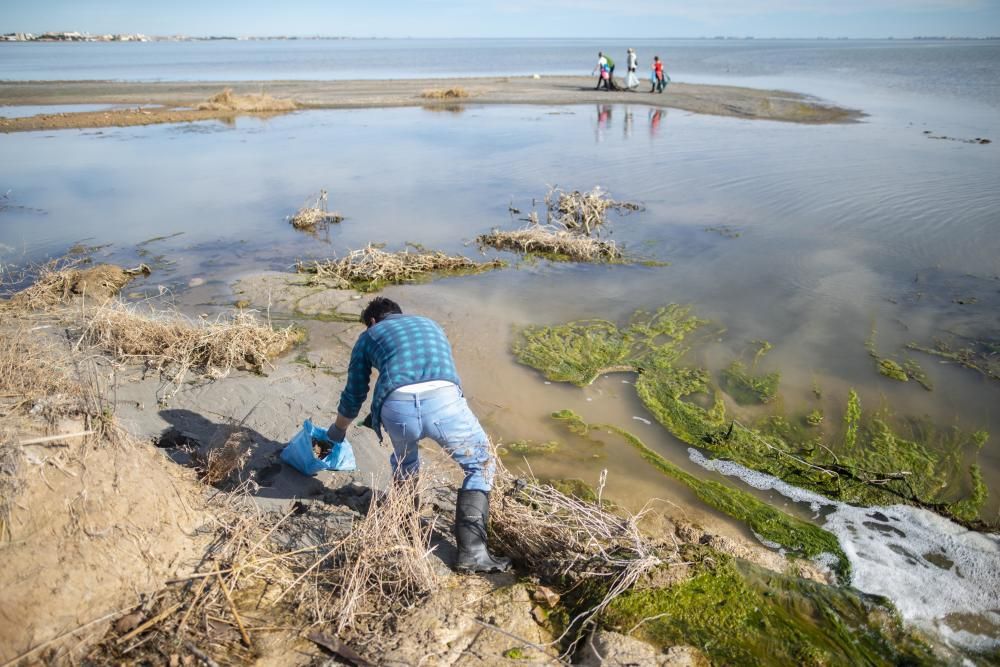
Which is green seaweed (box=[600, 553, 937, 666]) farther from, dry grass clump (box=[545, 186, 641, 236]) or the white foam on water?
dry grass clump (box=[545, 186, 641, 236])

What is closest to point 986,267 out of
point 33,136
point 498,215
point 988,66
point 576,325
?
point 576,325

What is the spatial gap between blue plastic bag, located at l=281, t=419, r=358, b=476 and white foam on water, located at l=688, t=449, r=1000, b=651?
317 cm

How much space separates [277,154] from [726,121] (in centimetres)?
1494

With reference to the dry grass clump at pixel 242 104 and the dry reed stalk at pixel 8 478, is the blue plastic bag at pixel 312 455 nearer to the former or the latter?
the dry reed stalk at pixel 8 478

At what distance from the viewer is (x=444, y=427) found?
3.44 m

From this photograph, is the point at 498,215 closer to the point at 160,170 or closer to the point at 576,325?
the point at 576,325

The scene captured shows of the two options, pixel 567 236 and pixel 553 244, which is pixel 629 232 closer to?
pixel 567 236

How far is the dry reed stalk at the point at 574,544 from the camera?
309 centimetres

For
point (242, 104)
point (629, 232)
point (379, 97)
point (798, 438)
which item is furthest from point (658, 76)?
point (798, 438)

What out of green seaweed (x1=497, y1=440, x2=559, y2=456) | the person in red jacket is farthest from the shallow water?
the person in red jacket

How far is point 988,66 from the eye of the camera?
40.2 metres

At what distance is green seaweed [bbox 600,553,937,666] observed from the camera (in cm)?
289

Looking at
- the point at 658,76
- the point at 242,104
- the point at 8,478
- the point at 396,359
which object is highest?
the point at 658,76

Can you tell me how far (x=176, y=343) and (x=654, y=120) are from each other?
19866 mm
